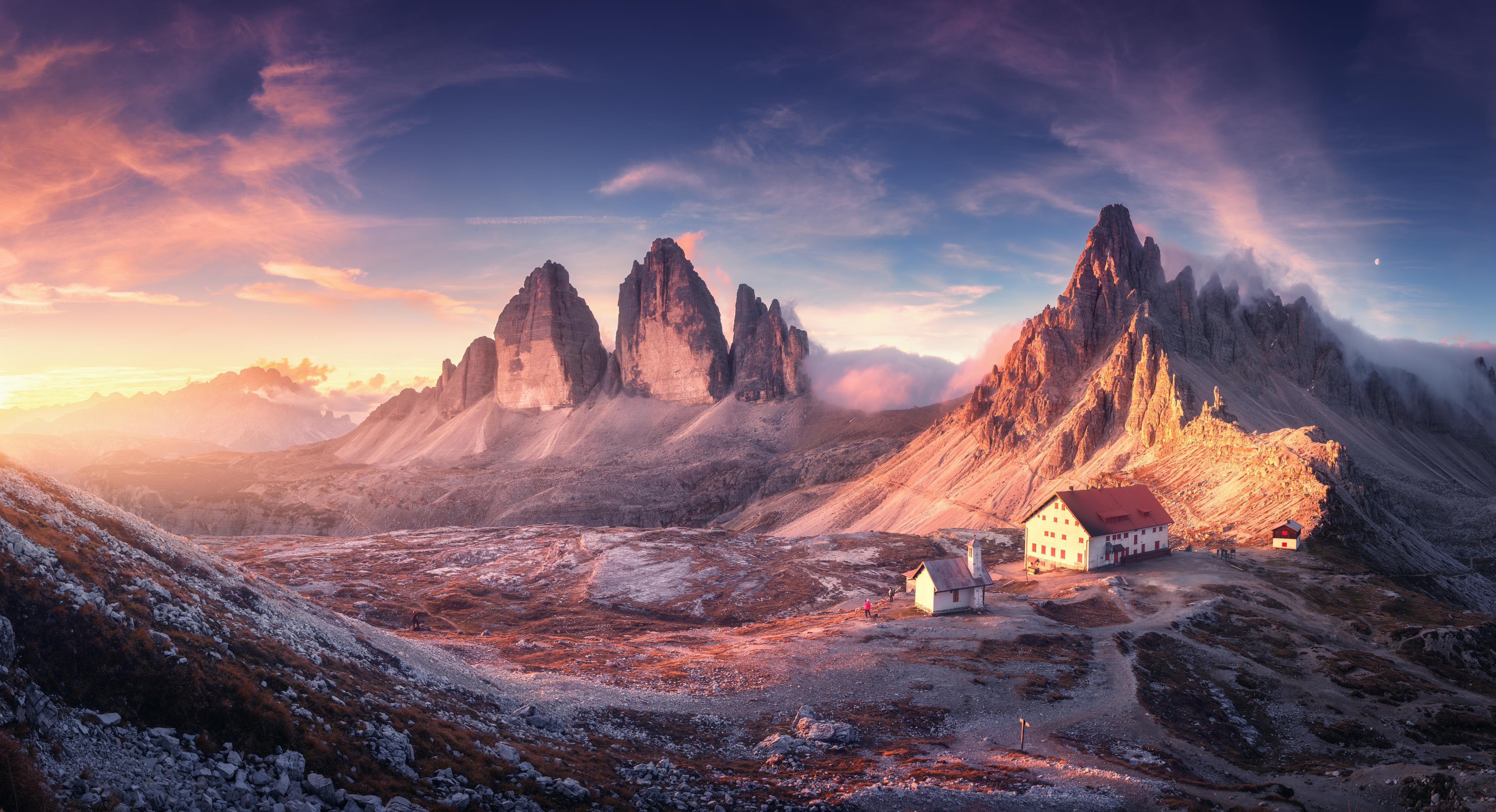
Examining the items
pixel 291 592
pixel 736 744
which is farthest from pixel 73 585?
pixel 736 744

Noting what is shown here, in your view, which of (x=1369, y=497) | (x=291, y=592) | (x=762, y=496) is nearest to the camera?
(x=291, y=592)

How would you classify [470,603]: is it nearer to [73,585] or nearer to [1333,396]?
[73,585]

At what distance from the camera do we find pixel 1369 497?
76.8m

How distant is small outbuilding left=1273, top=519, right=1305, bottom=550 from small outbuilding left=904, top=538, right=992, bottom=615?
34911 millimetres

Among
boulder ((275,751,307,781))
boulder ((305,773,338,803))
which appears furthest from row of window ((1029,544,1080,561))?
boulder ((275,751,307,781))

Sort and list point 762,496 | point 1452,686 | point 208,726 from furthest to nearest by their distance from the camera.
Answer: point 762,496 < point 1452,686 < point 208,726

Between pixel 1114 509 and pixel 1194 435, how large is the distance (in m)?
Result: 38.0

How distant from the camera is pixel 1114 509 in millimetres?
69062

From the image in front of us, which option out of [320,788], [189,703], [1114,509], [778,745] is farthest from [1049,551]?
[189,703]

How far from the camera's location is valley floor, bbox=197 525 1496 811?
25.1 metres

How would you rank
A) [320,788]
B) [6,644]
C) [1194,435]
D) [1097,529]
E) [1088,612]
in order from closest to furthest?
1. [6,644]
2. [320,788]
3. [1088,612]
4. [1097,529]
5. [1194,435]

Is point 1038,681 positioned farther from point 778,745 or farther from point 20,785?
point 20,785

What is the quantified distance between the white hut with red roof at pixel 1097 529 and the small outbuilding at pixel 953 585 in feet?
57.9

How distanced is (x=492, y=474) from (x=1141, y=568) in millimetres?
142741
